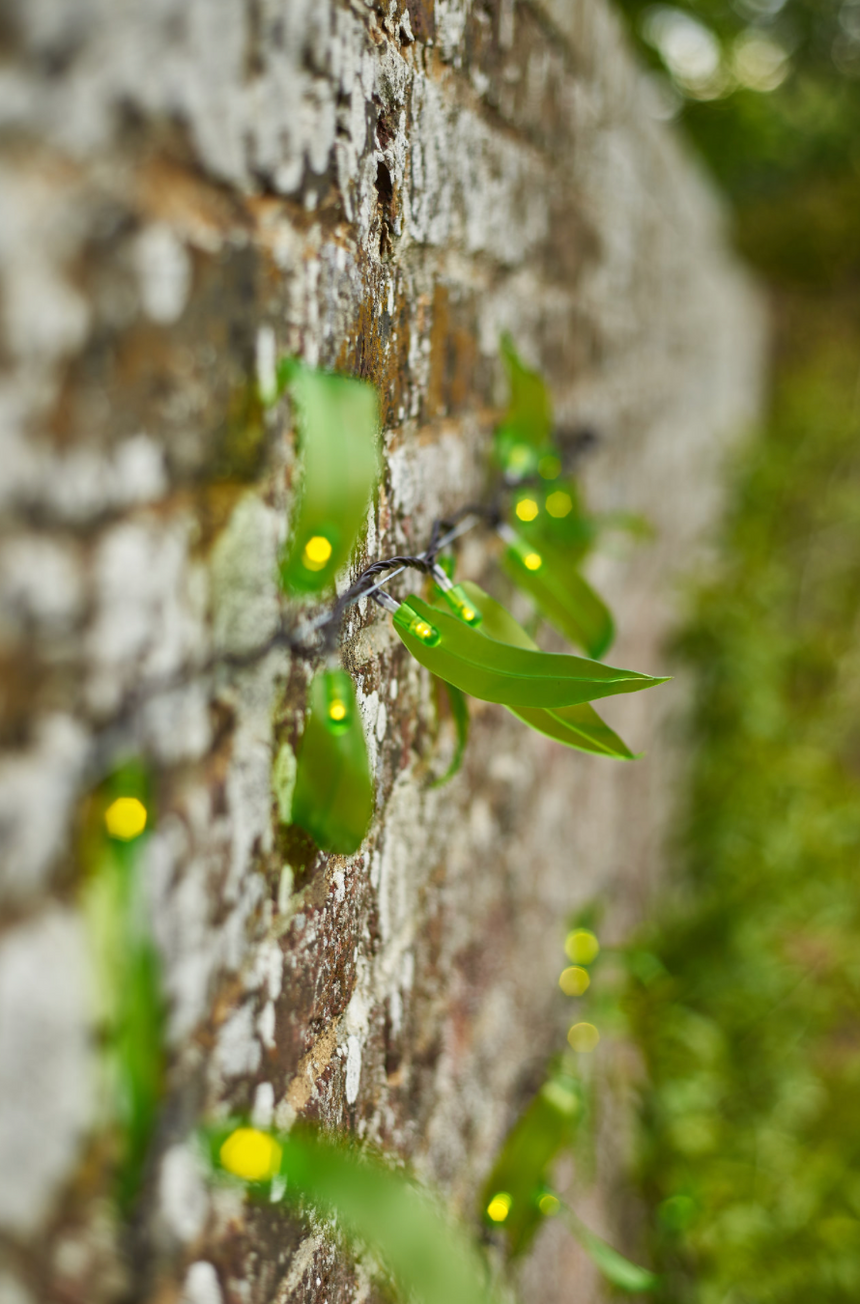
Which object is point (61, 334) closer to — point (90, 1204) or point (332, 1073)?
point (90, 1204)

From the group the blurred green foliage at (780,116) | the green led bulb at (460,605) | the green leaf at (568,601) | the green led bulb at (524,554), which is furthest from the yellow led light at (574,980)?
the blurred green foliage at (780,116)

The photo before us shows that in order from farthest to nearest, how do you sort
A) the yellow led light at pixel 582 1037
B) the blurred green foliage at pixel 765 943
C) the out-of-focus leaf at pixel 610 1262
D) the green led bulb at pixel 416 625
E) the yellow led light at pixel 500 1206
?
the blurred green foliage at pixel 765 943
the yellow led light at pixel 582 1037
the out-of-focus leaf at pixel 610 1262
the yellow led light at pixel 500 1206
the green led bulb at pixel 416 625

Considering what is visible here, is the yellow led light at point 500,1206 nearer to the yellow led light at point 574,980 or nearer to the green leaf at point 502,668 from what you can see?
the yellow led light at point 574,980

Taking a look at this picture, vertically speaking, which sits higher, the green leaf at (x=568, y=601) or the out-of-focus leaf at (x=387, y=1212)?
the green leaf at (x=568, y=601)

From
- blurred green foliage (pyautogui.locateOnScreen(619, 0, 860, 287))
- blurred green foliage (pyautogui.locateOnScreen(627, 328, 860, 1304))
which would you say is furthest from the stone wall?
blurred green foliage (pyautogui.locateOnScreen(619, 0, 860, 287))

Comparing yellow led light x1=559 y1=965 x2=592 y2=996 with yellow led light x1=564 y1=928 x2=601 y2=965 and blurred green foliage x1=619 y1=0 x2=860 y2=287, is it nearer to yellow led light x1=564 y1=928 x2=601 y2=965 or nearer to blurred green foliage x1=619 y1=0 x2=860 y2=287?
yellow led light x1=564 y1=928 x2=601 y2=965
